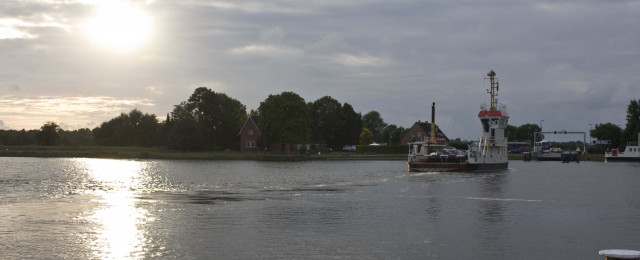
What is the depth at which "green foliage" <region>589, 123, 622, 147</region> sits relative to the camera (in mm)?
169750

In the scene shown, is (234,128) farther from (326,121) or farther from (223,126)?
(326,121)

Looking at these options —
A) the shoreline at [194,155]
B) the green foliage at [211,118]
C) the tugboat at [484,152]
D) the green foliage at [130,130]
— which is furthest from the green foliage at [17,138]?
the tugboat at [484,152]

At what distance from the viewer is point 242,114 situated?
185 meters

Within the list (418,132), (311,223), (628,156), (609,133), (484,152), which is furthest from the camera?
(609,133)

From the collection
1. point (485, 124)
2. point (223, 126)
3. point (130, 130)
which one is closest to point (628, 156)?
point (485, 124)

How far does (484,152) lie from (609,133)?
113m

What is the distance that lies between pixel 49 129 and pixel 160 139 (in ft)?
98.5

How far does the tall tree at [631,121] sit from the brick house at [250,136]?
93.5 metres

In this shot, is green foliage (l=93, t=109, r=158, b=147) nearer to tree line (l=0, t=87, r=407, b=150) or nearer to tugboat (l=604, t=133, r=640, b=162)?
tree line (l=0, t=87, r=407, b=150)

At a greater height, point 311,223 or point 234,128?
point 234,128

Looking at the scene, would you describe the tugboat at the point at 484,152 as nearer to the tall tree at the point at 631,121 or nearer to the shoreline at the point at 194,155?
the shoreline at the point at 194,155

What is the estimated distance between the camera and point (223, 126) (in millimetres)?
154250

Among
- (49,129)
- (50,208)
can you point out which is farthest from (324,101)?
(50,208)

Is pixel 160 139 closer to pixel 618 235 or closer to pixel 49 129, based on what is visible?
pixel 49 129
